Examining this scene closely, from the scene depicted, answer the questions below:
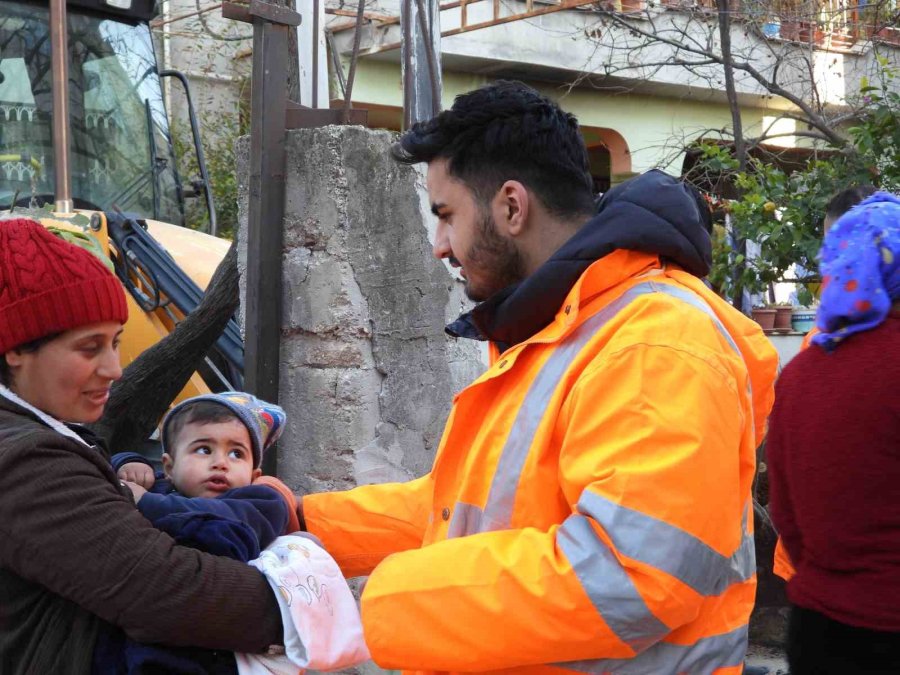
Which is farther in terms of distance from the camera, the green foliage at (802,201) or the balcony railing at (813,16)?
the balcony railing at (813,16)

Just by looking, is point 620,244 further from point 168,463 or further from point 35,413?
point 168,463

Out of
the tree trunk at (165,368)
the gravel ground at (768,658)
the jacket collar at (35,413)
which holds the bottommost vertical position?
the gravel ground at (768,658)

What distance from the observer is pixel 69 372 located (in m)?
1.87

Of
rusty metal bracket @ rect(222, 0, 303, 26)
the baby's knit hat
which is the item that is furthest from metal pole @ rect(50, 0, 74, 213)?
the baby's knit hat

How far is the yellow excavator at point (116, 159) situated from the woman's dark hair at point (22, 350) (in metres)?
2.68

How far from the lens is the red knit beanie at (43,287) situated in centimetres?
181

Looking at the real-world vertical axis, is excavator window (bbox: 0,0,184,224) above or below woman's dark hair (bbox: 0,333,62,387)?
above

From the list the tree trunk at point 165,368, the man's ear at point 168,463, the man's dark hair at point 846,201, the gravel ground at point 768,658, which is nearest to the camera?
the man's ear at point 168,463

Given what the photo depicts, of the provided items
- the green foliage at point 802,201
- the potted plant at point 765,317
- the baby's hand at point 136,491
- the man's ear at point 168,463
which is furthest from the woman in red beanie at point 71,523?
the potted plant at point 765,317

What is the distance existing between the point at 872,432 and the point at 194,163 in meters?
11.3

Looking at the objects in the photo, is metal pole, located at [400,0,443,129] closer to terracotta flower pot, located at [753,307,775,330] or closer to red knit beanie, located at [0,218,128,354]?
red knit beanie, located at [0,218,128,354]

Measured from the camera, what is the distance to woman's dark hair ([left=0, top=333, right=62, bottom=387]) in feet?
6.05

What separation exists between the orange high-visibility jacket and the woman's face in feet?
2.04

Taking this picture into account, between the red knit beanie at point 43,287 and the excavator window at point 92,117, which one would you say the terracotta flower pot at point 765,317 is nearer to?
the excavator window at point 92,117
